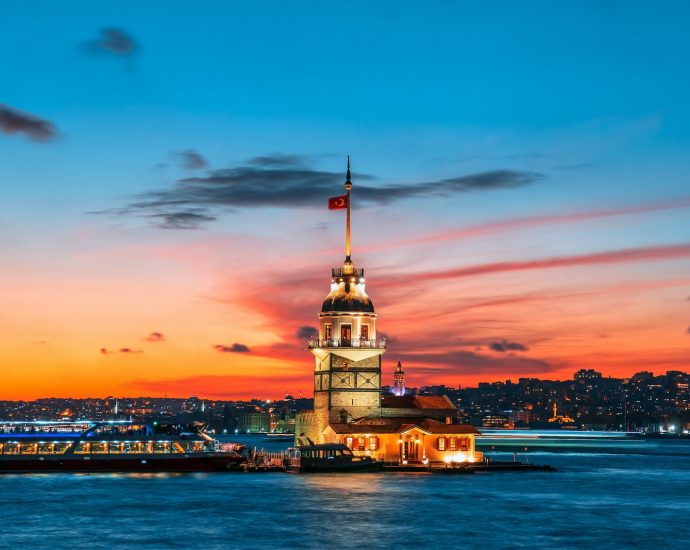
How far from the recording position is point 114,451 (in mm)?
107875

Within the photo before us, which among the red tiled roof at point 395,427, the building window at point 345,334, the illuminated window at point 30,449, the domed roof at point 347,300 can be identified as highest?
the domed roof at point 347,300

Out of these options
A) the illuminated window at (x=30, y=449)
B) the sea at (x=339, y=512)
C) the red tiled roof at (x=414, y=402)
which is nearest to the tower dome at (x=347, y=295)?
the red tiled roof at (x=414, y=402)

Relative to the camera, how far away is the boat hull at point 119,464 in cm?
→ 10631

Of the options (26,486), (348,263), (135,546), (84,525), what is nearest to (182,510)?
(84,525)

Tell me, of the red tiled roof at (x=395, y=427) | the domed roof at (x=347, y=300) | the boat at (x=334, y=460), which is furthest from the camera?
the domed roof at (x=347, y=300)

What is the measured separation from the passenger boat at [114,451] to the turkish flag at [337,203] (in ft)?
80.4

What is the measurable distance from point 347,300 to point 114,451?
85.0ft

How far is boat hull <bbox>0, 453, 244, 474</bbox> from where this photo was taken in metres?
106

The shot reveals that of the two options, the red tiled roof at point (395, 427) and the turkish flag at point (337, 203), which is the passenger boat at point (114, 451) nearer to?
the red tiled roof at point (395, 427)

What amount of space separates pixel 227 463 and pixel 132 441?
9.08 m

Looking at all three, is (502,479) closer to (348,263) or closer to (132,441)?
(348,263)

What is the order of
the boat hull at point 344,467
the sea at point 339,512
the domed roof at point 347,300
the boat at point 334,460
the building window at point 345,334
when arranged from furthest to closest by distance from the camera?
the domed roof at point 347,300 < the building window at point 345,334 < the boat at point 334,460 < the boat hull at point 344,467 < the sea at point 339,512

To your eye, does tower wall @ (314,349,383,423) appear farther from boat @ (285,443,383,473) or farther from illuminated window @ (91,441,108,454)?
illuminated window @ (91,441,108,454)

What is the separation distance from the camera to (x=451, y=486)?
9269 cm
